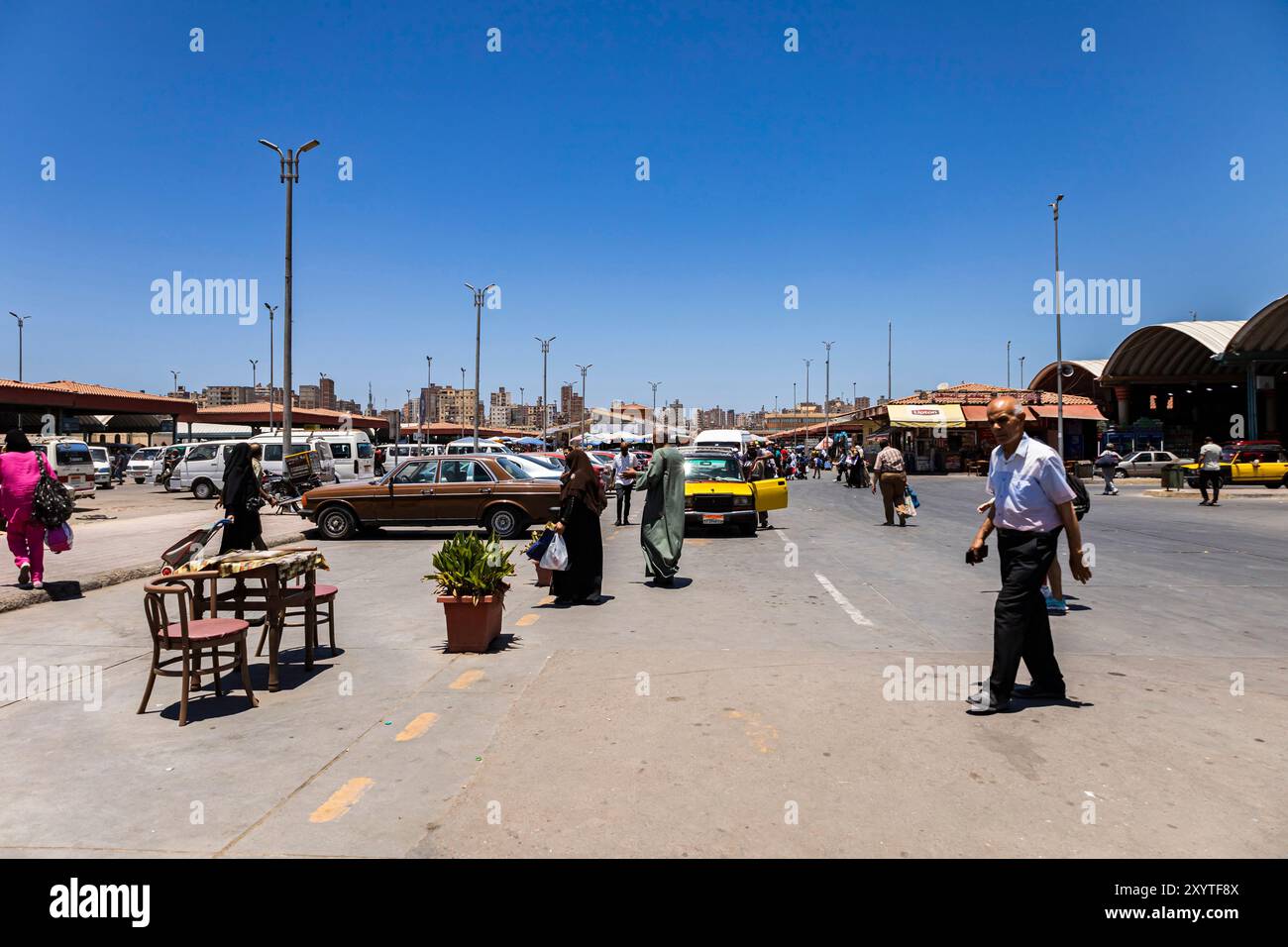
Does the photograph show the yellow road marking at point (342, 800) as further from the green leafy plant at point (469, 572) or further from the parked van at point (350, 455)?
the parked van at point (350, 455)

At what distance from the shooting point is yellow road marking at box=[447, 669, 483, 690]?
19.4 feet

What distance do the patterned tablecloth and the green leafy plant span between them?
3.03 ft

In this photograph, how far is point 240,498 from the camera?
26.7 feet

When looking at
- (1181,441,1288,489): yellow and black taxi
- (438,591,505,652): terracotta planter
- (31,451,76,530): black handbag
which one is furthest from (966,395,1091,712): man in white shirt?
(1181,441,1288,489): yellow and black taxi

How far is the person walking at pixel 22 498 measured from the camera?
943cm

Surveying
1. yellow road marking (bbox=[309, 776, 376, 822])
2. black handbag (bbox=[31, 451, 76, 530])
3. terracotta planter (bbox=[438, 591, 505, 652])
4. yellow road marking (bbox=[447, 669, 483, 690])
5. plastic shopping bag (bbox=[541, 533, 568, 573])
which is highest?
black handbag (bbox=[31, 451, 76, 530])

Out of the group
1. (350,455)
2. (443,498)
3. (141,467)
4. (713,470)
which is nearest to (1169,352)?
(713,470)

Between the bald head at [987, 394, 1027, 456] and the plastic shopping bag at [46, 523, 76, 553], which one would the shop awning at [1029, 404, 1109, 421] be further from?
the plastic shopping bag at [46, 523, 76, 553]

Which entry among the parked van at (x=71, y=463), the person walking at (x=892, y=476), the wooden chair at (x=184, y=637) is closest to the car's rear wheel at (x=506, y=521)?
the person walking at (x=892, y=476)

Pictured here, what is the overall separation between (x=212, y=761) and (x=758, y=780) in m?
2.91

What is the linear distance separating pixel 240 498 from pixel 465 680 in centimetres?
350

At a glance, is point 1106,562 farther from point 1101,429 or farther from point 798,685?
point 1101,429

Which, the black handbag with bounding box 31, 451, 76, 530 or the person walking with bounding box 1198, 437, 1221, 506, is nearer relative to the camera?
the black handbag with bounding box 31, 451, 76, 530
